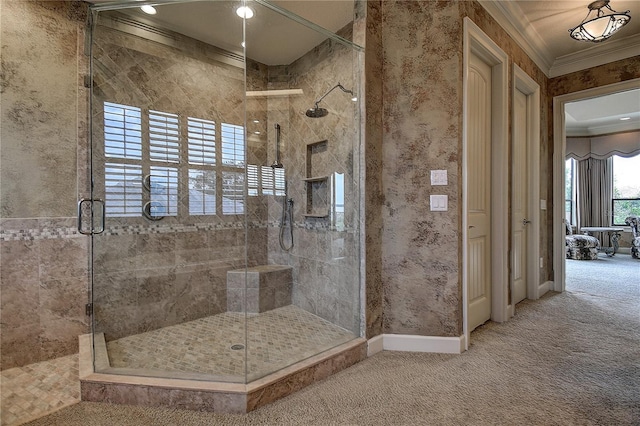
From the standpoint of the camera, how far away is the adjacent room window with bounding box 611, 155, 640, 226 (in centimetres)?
672

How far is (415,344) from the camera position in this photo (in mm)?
2254

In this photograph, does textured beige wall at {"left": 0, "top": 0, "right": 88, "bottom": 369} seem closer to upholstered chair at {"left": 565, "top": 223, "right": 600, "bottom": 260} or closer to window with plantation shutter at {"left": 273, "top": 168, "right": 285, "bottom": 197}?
window with plantation shutter at {"left": 273, "top": 168, "right": 285, "bottom": 197}

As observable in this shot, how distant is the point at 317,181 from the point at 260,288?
1.17 metres

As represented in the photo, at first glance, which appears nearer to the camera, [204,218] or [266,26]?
[266,26]

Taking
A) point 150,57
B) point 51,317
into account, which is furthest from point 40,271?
point 150,57

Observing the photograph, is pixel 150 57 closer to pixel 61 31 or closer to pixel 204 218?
pixel 61 31

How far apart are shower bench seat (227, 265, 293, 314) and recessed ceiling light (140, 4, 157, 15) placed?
7.28 feet

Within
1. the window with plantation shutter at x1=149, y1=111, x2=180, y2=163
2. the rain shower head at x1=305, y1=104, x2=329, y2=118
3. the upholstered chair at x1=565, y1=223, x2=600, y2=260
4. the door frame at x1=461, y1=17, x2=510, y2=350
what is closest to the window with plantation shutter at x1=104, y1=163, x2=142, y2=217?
the window with plantation shutter at x1=149, y1=111, x2=180, y2=163

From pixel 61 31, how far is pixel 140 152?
949mm

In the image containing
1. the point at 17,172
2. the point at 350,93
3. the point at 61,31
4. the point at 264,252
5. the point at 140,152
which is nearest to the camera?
the point at 17,172

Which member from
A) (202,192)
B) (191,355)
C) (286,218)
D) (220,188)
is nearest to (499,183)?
(286,218)

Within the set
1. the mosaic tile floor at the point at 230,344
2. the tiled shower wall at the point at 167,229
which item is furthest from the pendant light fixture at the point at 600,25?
the mosaic tile floor at the point at 230,344

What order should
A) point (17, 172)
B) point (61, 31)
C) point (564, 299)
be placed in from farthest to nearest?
point (564, 299) → point (61, 31) → point (17, 172)

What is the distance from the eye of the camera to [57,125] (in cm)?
222
